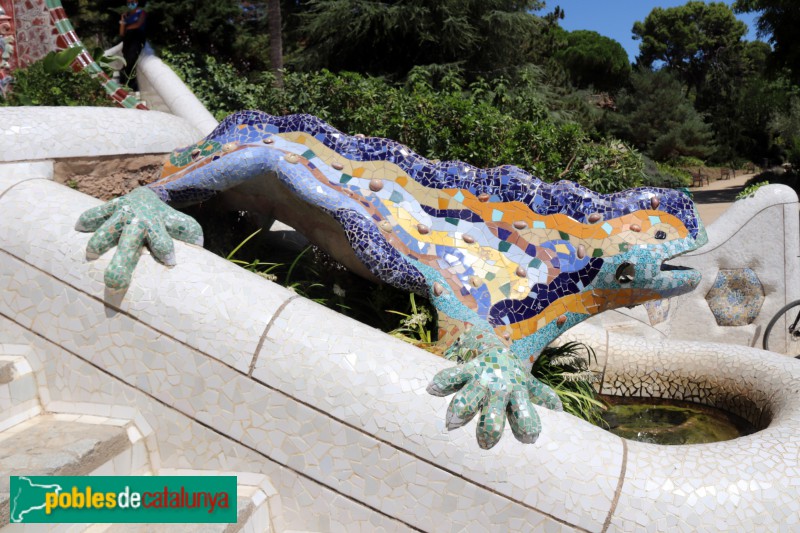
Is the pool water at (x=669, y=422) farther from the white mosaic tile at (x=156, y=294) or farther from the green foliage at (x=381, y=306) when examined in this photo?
the white mosaic tile at (x=156, y=294)

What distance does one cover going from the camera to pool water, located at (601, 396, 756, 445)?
14.3ft

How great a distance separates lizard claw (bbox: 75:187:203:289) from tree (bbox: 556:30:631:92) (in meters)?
31.1

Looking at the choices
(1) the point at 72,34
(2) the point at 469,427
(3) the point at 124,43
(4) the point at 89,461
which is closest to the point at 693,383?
(2) the point at 469,427

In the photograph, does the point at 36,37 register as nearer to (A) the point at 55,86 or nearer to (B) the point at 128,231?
(A) the point at 55,86

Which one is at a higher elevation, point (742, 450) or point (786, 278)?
point (786, 278)

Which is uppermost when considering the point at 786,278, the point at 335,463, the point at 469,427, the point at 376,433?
the point at 786,278

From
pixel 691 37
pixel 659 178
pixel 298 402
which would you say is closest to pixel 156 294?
pixel 298 402

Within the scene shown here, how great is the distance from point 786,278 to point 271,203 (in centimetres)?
526

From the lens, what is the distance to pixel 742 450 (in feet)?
9.21

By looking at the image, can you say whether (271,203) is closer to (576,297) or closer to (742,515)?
(576,297)

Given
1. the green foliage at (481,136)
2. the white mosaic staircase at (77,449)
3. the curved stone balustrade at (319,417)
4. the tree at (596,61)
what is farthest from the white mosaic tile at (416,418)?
Answer: the tree at (596,61)

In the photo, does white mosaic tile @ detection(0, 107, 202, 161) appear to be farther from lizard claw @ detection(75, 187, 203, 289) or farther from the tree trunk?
the tree trunk

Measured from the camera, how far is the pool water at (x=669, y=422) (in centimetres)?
437

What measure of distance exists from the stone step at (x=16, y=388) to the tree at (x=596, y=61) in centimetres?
3168
